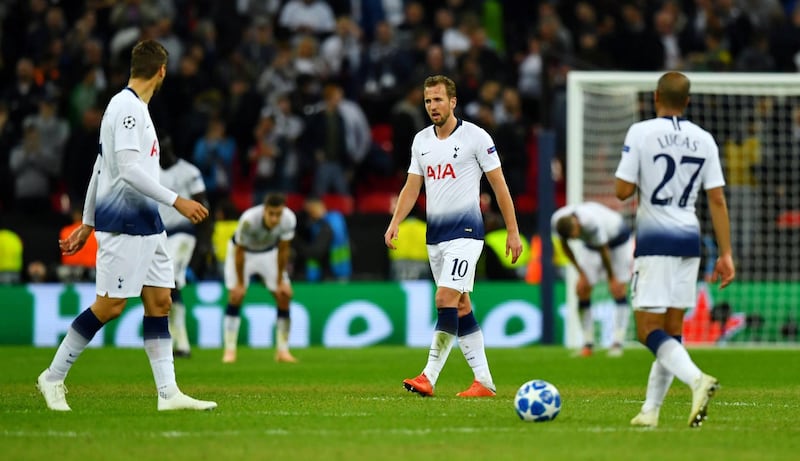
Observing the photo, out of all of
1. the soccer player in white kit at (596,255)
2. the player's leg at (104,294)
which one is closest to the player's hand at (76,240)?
the player's leg at (104,294)

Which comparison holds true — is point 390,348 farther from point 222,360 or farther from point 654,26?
point 654,26

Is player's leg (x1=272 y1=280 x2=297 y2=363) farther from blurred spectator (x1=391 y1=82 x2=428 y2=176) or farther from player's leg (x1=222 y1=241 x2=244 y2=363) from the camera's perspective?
blurred spectator (x1=391 y1=82 x2=428 y2=176)

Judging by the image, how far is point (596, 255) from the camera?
2047cm

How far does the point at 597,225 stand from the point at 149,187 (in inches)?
409

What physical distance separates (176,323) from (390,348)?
162 inches

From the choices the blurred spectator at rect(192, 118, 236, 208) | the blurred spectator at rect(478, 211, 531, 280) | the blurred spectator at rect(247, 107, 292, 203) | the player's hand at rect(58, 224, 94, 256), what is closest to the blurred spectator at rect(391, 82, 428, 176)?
the blurred spectator at rect(478, 211, 531, 280)

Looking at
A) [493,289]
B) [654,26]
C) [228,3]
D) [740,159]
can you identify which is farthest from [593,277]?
[228,3]

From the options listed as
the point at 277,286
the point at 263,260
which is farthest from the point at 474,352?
the point at 263,260

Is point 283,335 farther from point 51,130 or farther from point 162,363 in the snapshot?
point 162,363

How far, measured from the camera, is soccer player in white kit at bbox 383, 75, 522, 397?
1198cm

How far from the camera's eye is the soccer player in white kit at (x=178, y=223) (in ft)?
56.8

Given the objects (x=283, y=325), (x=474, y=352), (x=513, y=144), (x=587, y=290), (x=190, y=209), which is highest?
(x=513, y=144)

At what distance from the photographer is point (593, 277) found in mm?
20484

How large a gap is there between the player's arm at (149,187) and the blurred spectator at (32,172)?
1506 centimetres
